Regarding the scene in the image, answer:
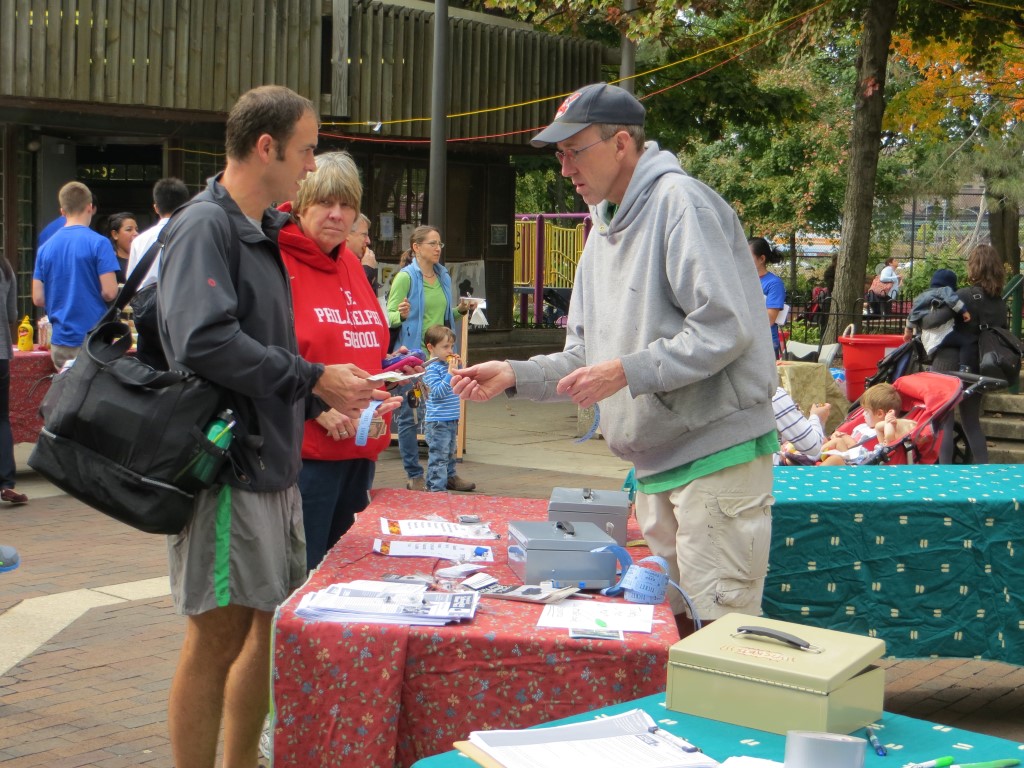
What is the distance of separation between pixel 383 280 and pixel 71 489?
37.9 feet

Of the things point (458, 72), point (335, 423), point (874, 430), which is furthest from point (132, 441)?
point (458, 72)

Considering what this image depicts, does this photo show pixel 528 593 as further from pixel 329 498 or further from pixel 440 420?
pixel 440 420

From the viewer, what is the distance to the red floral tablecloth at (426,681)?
2.84 metres

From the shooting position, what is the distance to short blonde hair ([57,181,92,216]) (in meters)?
8.88

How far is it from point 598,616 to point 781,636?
2.09 ft

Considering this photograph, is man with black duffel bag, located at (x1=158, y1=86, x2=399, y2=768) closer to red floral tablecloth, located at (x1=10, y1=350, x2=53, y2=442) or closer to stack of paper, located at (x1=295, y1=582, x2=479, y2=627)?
stack of paper, located at (x1=295, y1=582, x2=479, y2=627)

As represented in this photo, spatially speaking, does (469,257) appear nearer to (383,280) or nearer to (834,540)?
(383,280)

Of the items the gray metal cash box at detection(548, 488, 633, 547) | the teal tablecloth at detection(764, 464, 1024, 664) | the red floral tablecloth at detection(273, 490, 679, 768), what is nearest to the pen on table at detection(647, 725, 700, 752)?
the red floral tablecloth at detection(273, 490, 679, 768)

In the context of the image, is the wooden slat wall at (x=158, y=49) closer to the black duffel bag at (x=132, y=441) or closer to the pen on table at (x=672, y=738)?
the black duffel bag at (x=132, y=441)

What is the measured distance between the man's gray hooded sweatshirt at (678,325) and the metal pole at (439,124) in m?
9.07

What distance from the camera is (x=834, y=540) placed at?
14.3ft

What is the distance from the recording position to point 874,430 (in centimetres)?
766

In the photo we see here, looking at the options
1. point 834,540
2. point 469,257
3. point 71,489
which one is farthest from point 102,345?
point 469,257

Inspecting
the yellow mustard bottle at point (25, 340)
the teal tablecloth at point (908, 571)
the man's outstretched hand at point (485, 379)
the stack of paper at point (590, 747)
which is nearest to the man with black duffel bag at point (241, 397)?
the man's outstretched hand at point (485, 379)
